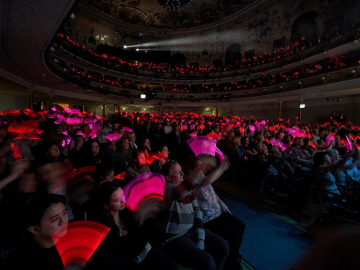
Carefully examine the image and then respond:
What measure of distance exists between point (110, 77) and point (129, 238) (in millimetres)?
31462

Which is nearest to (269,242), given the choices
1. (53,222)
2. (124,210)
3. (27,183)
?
(124,210)

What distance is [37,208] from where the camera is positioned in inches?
57.7

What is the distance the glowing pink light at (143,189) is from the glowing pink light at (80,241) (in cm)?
50

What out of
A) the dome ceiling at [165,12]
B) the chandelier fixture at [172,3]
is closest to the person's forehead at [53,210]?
the chandelier fixture at [172,3]

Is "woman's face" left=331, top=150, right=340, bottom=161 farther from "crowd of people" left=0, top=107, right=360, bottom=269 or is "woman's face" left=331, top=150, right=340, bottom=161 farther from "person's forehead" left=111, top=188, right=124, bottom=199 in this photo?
"person's forehead" left=111, top=188, right=124, bottom=199

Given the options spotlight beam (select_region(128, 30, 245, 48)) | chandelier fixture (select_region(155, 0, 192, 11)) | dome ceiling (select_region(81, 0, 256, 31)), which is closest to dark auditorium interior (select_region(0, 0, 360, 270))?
chandelier fixture (select_region(155, 0, 192, 11))

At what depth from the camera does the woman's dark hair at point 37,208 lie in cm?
144

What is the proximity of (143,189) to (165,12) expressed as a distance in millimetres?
35296

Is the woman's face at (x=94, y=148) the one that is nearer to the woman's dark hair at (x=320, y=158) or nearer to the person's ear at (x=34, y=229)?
the person's ear at (x=34, y=229)

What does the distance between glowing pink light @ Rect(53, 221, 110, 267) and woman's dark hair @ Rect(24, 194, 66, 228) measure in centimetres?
20

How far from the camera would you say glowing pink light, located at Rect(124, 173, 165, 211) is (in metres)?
2.49

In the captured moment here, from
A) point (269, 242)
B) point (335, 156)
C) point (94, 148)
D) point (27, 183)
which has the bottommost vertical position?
point (269, 242)

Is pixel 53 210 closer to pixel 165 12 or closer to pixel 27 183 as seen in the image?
pixel 27 183

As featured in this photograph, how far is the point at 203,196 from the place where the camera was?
8.30 ft
